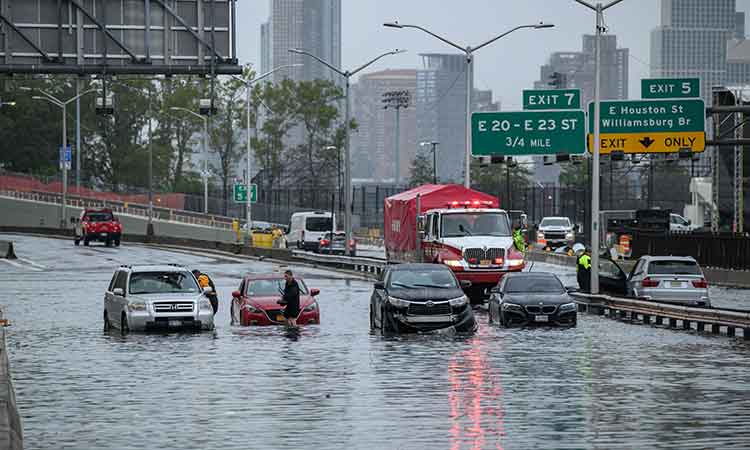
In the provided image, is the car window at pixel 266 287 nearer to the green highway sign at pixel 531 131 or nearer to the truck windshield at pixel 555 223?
the green highway sign at pixel 531 131

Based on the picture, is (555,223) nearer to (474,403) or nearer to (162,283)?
(162,283)

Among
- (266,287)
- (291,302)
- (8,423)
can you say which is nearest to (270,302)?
(266,287)

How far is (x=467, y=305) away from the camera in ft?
107

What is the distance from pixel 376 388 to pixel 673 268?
830 inches

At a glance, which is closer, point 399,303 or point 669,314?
point 399,303

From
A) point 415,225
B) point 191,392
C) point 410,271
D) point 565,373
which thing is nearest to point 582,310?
point 415,225

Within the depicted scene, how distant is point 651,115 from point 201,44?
779 inches

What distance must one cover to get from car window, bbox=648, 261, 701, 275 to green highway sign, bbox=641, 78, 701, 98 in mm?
17797

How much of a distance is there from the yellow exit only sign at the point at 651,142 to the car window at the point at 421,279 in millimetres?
24784

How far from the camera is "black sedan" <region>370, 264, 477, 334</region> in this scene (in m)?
32.2

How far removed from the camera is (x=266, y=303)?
35.5 metres

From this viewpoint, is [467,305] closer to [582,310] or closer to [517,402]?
[582,310]

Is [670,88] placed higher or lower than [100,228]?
higher

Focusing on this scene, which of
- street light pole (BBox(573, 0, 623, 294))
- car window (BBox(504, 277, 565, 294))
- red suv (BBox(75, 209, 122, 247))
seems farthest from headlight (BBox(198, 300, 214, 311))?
red suv (BBox(75, 209, 122, 247))
